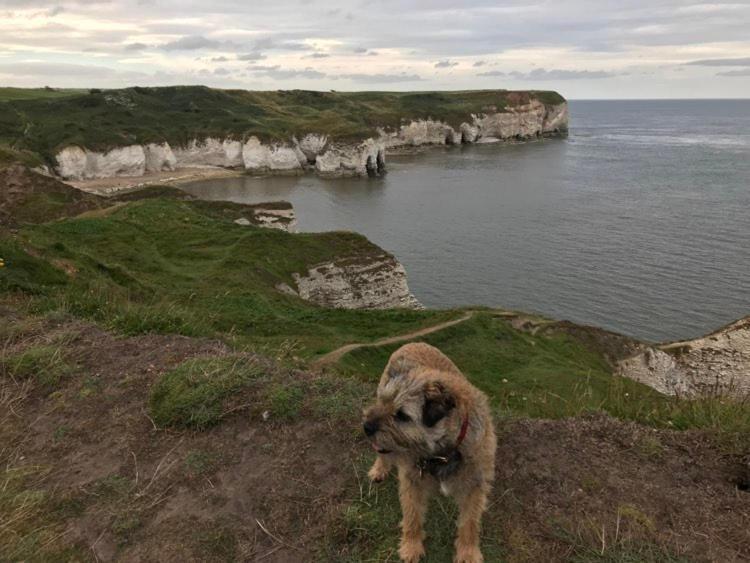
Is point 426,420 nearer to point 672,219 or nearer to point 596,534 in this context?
point 596,534

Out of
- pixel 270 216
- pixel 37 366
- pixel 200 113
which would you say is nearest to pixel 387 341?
pixel 37 366

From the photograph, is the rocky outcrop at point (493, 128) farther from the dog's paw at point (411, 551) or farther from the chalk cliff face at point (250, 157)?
the dog's paw at point (411, 551)

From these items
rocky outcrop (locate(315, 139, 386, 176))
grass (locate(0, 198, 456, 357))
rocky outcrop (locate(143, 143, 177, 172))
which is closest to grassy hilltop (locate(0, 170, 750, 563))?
grass (locate(0, 198, 456, 357))

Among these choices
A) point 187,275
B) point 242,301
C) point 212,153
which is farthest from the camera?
point 212,153

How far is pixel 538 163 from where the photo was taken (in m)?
111

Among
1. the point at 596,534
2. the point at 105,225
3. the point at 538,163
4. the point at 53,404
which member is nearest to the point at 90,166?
the point at 105,225

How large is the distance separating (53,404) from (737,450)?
9.31 m

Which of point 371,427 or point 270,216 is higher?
point 371,427

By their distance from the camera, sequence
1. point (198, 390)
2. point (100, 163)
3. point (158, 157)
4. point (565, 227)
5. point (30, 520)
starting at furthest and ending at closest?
point (158, 157) → point (100, 163) → point (565, 227) → point (198, 390) → point (30, 520)

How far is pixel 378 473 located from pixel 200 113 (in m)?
129

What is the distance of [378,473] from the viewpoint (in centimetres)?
593

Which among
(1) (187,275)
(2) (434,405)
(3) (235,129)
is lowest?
(1) (187,275)

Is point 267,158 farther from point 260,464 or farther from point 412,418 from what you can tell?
point 412,418

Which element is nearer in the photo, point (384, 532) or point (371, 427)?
point (371, 427)
